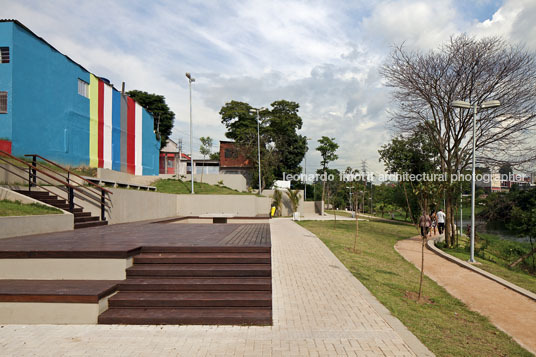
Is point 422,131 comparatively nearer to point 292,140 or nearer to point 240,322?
point 240,322

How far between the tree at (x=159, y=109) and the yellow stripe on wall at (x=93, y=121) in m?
23.1

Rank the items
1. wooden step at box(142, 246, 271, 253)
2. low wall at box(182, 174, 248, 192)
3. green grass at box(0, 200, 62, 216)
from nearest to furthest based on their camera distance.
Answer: wooden step at box(142, 246, 271, 253) < green grass at box(0, 200, 62, 216) < low wall at box(182, 174, 248, 192)

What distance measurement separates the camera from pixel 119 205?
520 inches

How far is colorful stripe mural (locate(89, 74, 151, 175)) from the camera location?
19534 millimetres

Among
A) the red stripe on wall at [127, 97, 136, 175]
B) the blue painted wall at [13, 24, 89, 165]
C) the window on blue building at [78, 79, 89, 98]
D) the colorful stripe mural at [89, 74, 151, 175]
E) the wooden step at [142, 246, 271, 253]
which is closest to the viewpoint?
the wooden step at [142, 246, 271, 253]

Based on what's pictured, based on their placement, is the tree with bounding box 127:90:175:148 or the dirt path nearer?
the dirt path

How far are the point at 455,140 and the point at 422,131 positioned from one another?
100 inches

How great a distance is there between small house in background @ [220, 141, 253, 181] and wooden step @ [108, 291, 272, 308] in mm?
36900

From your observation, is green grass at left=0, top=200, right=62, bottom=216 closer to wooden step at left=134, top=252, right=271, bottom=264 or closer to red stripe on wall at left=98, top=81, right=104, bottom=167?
wooden step at left=134, top=252, right=271, bottom=264

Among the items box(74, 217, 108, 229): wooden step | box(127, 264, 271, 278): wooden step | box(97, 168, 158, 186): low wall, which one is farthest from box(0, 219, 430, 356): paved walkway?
box(97, 168, 158, 186): low wall

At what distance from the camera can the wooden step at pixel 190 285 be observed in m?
4.97

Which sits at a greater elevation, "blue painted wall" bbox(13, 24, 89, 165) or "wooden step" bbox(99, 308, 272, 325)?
"blue painted wall" bbox(13, 24, 89, 165)

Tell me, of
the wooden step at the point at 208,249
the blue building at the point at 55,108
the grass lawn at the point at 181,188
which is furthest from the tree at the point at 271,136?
the wooden step at the point at 208,249

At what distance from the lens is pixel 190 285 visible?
16.5ft
